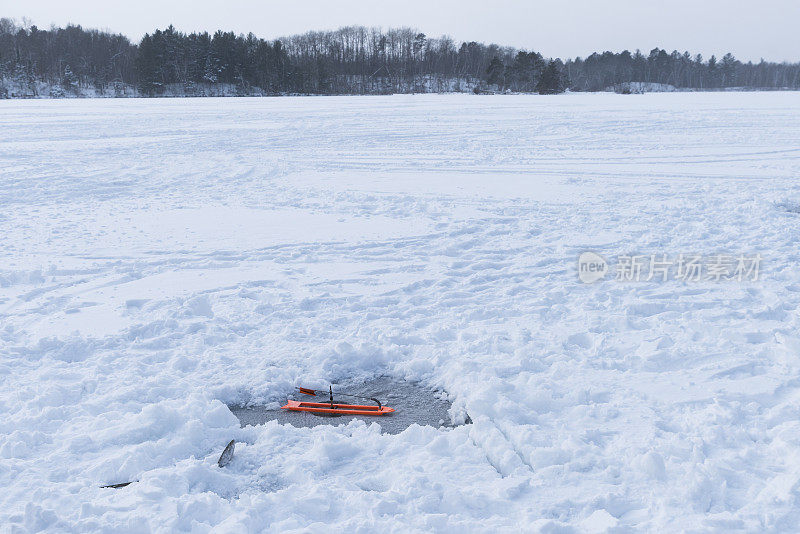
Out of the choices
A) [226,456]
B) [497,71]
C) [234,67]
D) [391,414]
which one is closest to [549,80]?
[497,71]

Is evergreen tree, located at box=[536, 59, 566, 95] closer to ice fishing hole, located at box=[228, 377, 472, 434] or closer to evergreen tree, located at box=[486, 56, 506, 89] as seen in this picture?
evergreen tree, located at box=[486, 56, 506, 89]

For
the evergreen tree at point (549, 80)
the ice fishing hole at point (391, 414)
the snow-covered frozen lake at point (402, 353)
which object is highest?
the evergreen tree at point (549, 80)

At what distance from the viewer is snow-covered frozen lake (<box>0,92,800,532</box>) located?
3051mm

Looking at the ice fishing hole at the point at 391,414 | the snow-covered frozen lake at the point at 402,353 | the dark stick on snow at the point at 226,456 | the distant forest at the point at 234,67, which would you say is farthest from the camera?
the distant forest at the point at 234,67

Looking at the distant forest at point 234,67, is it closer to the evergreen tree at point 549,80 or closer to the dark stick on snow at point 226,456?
the evergreen tree at point 549,80

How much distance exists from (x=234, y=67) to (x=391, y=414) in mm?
69875

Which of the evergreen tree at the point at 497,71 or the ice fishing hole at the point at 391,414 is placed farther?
the evergreen tree at the point at 497,71

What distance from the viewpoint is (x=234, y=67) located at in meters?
66.7

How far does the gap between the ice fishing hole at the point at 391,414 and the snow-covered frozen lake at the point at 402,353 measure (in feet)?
0.34

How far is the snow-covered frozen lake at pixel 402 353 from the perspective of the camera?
3051 mm

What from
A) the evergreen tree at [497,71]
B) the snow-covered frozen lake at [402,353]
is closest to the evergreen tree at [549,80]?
the evergreen tree at [497,71]

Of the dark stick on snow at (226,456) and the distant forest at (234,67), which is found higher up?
the distant forest at (234,67)

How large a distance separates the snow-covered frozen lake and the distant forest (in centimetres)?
5946

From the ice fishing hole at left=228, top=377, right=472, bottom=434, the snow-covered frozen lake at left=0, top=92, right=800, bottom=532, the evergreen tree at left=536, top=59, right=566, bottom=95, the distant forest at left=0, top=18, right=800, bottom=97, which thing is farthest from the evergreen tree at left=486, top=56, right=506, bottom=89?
the ice fishing hole at left=228, top=377, right=472, bottom=434
